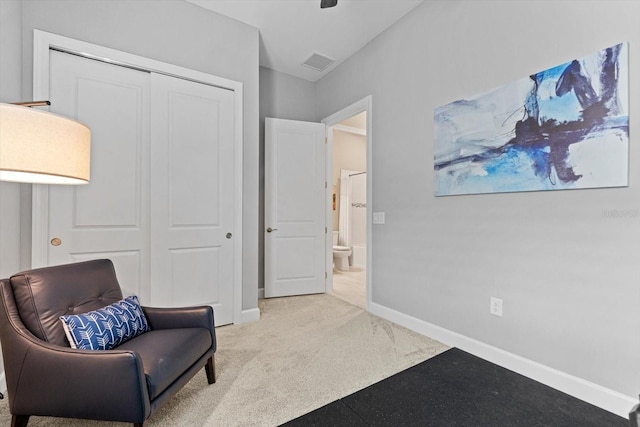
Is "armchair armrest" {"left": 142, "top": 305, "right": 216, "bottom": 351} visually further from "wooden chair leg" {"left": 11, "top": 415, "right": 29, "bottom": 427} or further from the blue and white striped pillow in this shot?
"wooden chair leg" {"left": 11, "top": 415, "right": 29, "bottom": 427}

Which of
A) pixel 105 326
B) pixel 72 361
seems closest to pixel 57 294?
pixel 105 326

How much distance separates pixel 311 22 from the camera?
304 cm

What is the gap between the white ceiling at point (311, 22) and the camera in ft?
9.18

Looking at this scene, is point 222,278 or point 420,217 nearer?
point 420,217

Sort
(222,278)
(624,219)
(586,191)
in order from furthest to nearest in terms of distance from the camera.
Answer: (222,278) → (586,191) → (624,219)

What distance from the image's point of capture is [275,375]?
2016mm

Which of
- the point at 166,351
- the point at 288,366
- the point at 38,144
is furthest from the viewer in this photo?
the point at 288,366

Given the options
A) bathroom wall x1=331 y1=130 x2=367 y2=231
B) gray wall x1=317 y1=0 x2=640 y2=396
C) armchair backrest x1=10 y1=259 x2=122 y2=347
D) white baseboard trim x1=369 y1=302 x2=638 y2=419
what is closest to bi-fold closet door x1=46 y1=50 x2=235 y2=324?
armchair backrest x1=10 y1=259 x2=122 y2=347

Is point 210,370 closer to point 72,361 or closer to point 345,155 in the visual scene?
point 72,361

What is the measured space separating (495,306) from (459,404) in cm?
77

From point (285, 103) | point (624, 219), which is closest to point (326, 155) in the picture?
point (285, 103)

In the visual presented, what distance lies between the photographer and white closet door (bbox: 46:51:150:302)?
2.27 metres

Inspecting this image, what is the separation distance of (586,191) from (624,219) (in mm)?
222

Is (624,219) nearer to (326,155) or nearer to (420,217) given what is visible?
(420,217)
